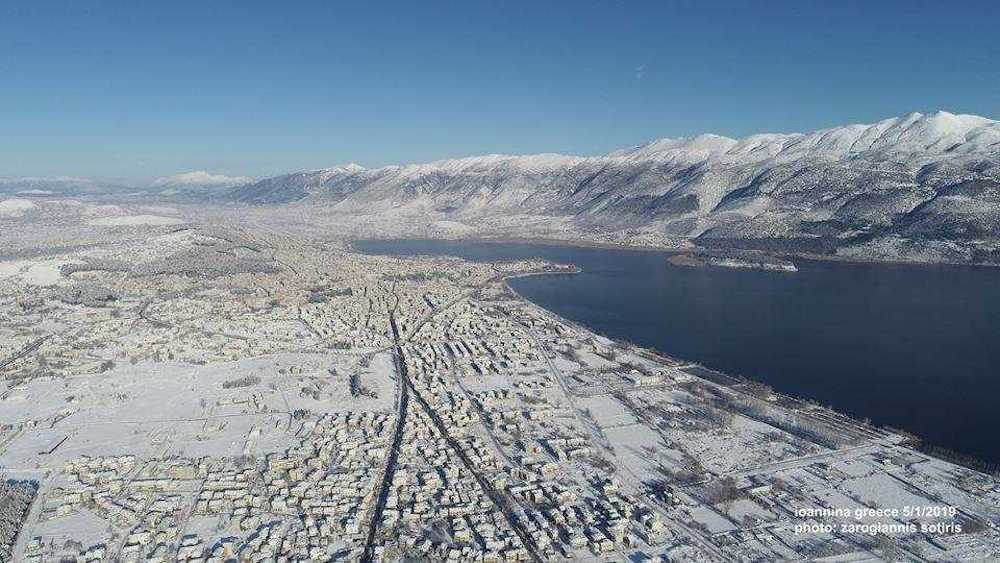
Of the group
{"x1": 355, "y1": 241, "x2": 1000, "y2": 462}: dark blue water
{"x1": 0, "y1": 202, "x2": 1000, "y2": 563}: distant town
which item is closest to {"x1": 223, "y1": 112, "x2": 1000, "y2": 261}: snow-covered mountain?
{"x1": 355, "y1": 241, "x2": 1000, "y2": 462}: dark blue water

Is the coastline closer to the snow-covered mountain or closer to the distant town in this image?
the snow-covered mountain

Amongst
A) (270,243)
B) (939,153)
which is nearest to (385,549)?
(270,243)

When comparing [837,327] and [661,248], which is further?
[661,248]

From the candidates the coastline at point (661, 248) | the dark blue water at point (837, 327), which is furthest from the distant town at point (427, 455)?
the coastline at point (661, 248)

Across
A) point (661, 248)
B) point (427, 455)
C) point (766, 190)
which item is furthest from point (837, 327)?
point (766, 190)

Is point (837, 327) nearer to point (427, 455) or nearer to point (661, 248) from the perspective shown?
point (427, 455)

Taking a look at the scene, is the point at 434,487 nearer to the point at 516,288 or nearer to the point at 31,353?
the point at 31,353
